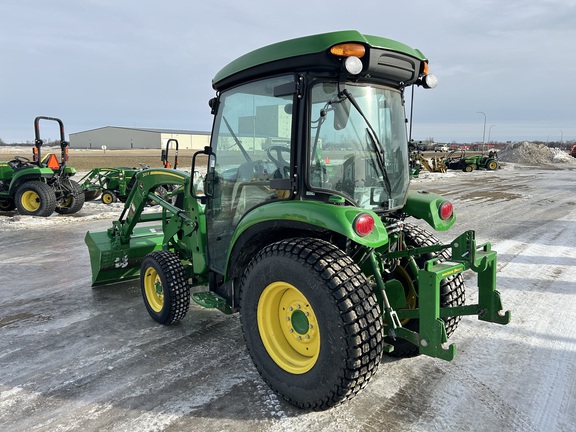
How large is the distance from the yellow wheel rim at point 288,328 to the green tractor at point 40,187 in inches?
337

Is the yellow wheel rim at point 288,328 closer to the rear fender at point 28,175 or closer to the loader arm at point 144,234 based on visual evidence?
the loader arm at point 144,234

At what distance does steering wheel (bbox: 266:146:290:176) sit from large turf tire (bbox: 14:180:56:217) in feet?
28.3

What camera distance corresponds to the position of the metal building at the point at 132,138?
9900 cm

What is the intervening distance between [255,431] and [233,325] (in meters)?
1.59

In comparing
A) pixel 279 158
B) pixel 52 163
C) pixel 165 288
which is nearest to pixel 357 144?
pixel 279 158

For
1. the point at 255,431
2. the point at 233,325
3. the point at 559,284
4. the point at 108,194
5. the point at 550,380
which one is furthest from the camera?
the point at 108,194

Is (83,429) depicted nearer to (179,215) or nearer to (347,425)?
(347,425)

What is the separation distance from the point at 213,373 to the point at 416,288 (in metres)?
1.63

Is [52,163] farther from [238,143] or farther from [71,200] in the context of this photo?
[238,143]

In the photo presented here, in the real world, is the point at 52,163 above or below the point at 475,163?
below

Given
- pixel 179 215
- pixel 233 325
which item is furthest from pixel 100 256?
pixel 233 325

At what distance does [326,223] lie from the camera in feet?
8.59

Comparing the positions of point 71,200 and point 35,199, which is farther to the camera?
point 71,200

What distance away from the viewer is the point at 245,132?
3.44 meters
